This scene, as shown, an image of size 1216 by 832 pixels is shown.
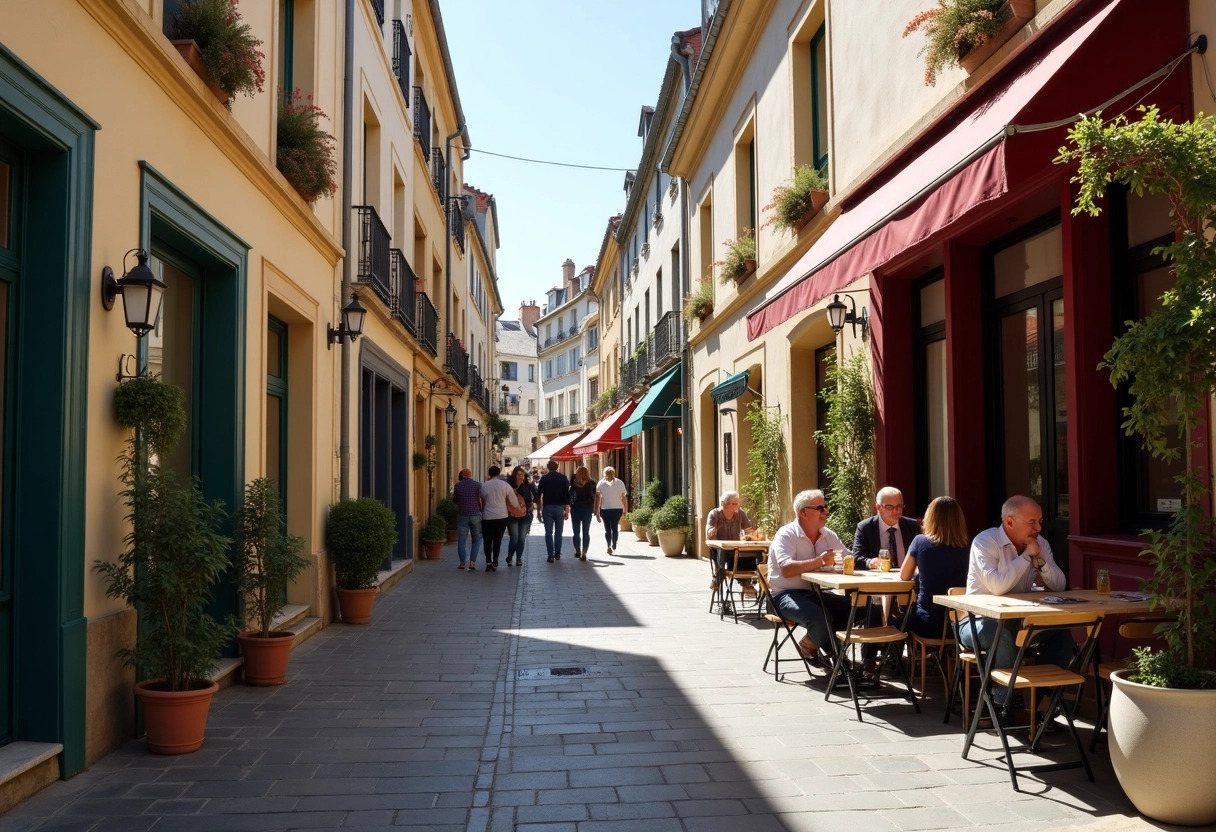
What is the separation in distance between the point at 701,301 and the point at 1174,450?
1275 centimetres

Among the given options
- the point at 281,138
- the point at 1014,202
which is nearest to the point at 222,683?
the point at 281,138

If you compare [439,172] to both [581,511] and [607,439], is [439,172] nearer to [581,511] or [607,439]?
[607,439]

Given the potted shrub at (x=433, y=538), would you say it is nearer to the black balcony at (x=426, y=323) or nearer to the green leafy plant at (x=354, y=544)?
the black balcony at (x=426, y=323)

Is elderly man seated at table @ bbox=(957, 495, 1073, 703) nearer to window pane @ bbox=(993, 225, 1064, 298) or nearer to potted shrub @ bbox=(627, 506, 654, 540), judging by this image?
window pane @ bbox=(993, 225, 1064, 298)

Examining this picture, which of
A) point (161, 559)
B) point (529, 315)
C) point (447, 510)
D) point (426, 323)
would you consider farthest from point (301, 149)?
point (529, 315)

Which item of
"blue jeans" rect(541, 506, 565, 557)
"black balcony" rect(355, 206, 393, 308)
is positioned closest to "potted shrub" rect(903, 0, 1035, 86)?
"black balcony" rect(355, 206, 393, 308)

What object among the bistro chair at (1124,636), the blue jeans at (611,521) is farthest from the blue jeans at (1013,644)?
the blue jeans at (611,521)

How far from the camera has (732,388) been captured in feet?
45.6

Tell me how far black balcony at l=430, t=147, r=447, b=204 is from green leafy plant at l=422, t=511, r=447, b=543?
6554mm

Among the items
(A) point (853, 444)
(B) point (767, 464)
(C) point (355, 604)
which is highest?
(A) point (853, 444)

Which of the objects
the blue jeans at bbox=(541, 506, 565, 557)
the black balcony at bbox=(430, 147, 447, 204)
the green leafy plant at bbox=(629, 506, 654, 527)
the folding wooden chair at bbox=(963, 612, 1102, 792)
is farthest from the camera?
the green leafy plant at bbox=(629, 506, 654, 527)

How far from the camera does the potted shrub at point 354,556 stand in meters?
9.98

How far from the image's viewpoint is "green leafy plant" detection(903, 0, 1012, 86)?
696 centimetres

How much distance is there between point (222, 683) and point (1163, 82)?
692 centimetres
